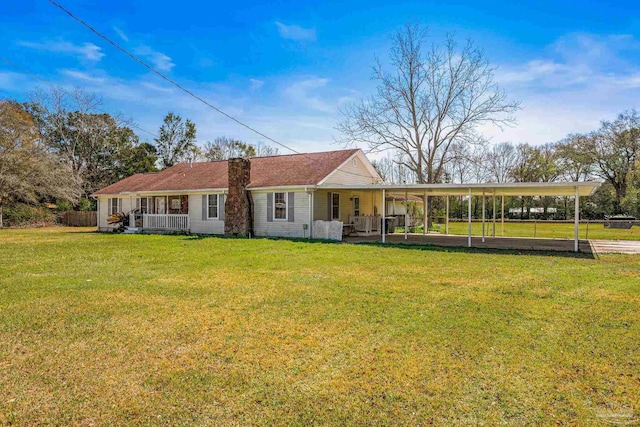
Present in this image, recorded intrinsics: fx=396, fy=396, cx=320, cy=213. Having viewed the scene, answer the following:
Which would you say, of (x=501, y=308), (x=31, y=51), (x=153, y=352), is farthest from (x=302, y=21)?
(x=153, y=352)

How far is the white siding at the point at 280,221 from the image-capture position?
1762 centimetres

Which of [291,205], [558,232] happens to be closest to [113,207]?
[291,205]

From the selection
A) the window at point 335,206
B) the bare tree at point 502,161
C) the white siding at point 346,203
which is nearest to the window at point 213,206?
the white siding at point 346,203

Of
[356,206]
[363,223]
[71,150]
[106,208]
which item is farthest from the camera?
[71,150]

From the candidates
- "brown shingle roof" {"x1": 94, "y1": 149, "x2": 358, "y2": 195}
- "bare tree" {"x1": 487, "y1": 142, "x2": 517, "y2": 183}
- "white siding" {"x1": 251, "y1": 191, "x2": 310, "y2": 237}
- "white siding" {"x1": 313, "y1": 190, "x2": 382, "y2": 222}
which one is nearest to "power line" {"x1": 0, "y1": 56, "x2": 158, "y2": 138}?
"brown shingle roof" {"x1": 94, "y1": 149, "x2": 358, "y2": 195}

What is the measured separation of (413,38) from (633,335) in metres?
26.9

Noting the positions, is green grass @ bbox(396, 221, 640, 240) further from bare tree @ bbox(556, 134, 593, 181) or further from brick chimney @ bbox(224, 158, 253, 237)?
bare tree @ bbox(556, 134, 593, 181)

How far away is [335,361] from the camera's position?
3.88 meters

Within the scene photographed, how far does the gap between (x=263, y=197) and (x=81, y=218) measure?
64.3 ft

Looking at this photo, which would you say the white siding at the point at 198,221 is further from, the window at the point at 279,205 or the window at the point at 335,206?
the window at the point at 335,206

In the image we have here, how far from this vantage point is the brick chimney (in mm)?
18516

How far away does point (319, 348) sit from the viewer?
165 inches

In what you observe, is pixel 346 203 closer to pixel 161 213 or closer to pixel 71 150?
pixel 161 213

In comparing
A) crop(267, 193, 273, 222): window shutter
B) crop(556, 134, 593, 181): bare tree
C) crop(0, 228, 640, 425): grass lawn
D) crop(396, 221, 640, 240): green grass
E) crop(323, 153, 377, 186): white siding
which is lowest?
crop(0, 228, 640, 425): grass lawn
